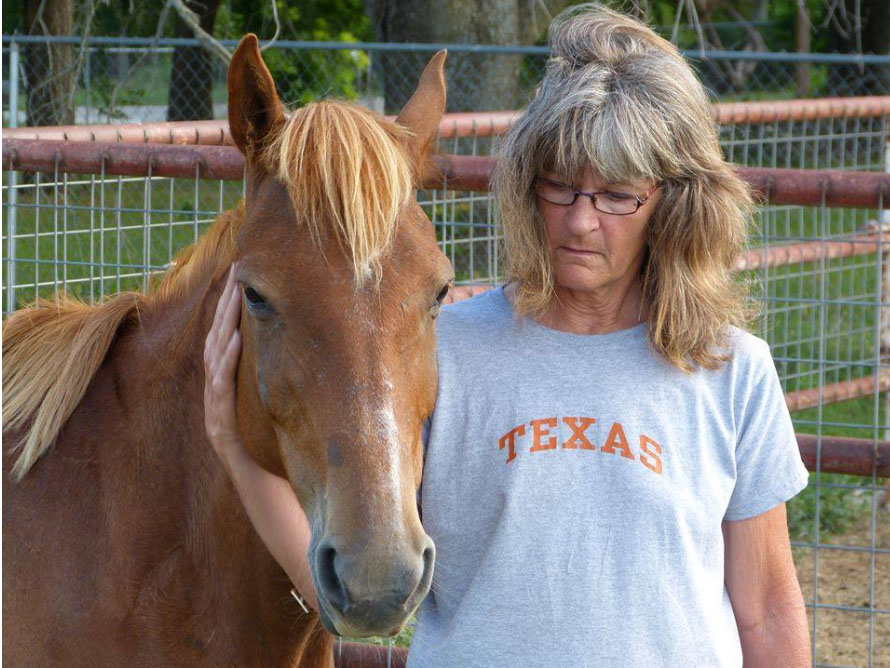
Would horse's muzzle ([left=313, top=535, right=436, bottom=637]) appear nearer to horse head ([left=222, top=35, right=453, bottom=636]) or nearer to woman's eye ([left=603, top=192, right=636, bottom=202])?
horse head ([left=222, top=35, right=453, bottom=636])

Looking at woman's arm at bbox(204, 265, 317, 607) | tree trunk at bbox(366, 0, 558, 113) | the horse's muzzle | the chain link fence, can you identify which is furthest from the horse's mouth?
tree trunk at bbox(366, 0, 558, 113)

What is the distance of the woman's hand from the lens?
6.35 ft

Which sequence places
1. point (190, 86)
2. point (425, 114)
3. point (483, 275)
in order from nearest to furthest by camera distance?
point (425, 114)
point (483, 275)
point (190, 86)

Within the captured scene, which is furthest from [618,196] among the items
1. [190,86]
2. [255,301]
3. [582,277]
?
[190,86]

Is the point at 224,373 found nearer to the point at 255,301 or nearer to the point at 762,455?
the point at 255,301

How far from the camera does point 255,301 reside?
5.94 ft

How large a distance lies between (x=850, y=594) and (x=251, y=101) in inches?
151

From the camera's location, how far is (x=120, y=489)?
219 centimetres

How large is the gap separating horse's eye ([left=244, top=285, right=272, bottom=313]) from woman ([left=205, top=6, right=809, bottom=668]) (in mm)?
134

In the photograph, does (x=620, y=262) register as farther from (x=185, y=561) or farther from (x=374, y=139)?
(x=185, y=561)

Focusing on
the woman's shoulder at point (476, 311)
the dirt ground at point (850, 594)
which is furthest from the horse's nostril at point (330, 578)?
the dirt ground at point (850, 594)

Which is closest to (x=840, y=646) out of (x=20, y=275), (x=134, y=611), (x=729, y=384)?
(x=729, y=384)

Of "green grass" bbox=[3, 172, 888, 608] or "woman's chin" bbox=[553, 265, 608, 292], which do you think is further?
"green grass" bbox=[3, 172, 888, 608]

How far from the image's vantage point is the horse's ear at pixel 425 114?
2043 mm
